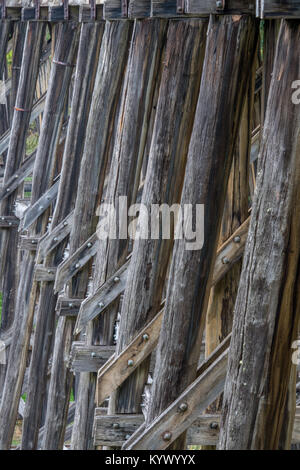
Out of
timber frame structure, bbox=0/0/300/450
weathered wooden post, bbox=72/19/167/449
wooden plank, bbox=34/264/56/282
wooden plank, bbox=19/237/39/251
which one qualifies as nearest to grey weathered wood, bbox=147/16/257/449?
timber frame structure, bbox=0/0/300/450

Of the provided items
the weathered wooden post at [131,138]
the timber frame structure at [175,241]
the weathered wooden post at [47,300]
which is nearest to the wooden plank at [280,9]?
the timber frame structure at [175,241]

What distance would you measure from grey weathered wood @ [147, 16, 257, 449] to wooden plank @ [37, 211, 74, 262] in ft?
10.4

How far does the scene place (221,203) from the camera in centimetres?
353

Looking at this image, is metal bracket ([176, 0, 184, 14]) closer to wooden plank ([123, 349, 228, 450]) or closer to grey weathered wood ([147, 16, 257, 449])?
grey weathered wood ([147, 16, 257, 449])

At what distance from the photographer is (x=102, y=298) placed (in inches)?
203

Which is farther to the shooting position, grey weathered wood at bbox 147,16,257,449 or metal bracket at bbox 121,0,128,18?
metal bracket at bbox 121,0,128,18

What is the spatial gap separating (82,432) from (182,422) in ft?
7.42

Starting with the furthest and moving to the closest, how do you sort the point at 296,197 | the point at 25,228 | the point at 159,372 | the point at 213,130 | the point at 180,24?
the point at 25,228, the point at 180,24, the point at 159,372, the point at 213,130, the point at 296,197

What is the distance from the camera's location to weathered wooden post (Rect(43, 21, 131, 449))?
5527 millimetres

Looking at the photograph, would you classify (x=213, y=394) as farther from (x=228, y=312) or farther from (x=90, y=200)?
(x=90, y=200)

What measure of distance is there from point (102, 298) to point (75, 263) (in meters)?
0.80

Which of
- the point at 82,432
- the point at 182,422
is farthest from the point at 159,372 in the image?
the point at 82,432

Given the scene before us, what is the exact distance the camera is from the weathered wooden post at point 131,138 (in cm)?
472

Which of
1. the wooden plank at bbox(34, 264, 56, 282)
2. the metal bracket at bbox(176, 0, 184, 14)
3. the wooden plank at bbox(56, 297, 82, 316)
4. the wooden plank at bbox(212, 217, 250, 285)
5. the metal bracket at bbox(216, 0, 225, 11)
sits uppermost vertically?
the metal bracket at bbox(176, 0, 184, 14)
